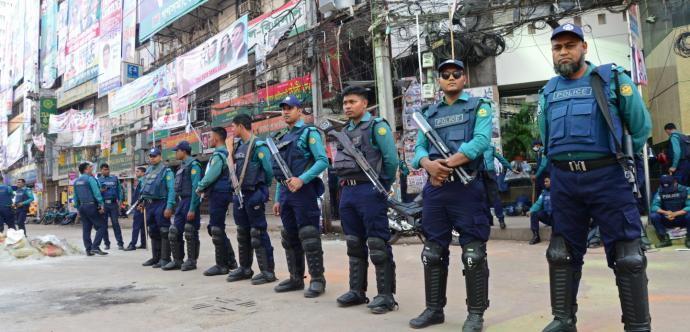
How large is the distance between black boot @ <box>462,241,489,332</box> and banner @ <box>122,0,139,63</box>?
20.9m

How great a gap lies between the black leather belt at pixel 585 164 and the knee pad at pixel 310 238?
91.4 inches

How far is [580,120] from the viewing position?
271 centimetres

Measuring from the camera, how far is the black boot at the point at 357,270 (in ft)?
13.1

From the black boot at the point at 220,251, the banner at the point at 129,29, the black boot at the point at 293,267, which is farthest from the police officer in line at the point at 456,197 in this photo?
the banner at the point at 129,29

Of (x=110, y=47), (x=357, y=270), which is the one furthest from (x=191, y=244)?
(x=110, y=47)

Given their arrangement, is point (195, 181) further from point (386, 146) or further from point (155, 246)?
point (386, 146)

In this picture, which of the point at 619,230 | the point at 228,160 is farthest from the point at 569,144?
the point at 228,160

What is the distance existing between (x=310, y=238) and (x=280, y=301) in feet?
1.95

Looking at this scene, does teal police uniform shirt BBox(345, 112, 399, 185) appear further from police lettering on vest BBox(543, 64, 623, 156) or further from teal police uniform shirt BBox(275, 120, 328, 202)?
police lettering on vest BBox(543, 64, 623, 156)

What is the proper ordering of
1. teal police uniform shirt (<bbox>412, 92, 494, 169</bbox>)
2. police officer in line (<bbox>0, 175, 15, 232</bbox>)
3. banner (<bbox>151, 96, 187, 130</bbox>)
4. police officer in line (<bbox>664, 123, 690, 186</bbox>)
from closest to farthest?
teal police uniform shirt (<bbox>412, 92, 494, 169</bbox>) → police officer in line (<bbox>664, 123, 690, 186</bbox>) → police officer in line (<bbox>0, 175, 15, 232</bbox>) → banner (<bbox>151, 96, 187, 130</bbox>)

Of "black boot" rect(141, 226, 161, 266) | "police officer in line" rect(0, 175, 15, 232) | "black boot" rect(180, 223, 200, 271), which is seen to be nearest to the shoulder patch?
"black boot" rect(180, 223, 200, 271)

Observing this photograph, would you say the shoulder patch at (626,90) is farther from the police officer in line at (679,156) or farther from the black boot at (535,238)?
the police officer in line at (679,156)

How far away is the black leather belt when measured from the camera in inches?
105

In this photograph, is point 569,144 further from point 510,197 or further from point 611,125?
point 510,197
